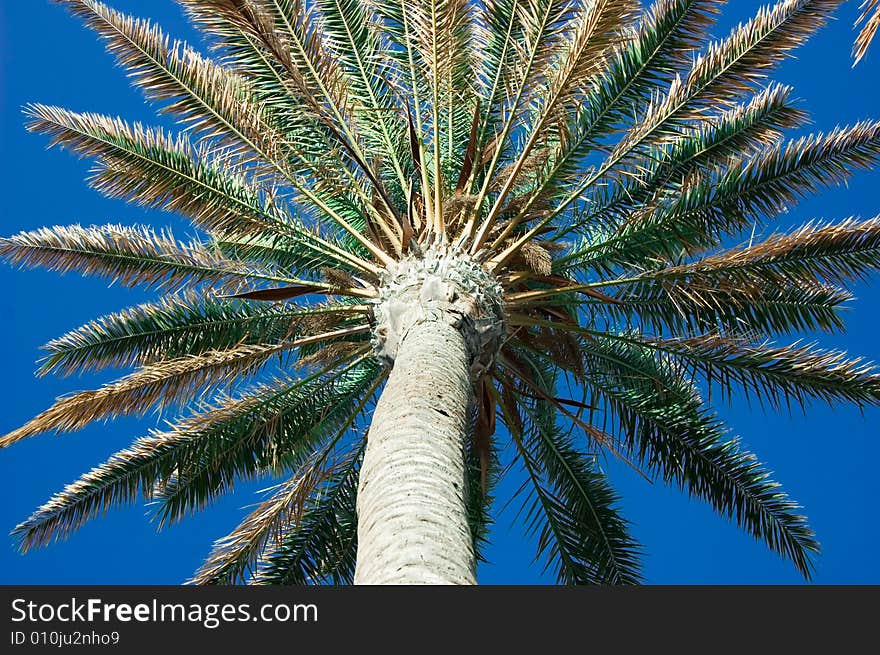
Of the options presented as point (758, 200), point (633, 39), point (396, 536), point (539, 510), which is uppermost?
point (633, 39)

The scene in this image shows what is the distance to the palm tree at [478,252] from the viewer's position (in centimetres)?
1007

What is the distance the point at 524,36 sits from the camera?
10.4 metres

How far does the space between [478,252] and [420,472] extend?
11.6ft

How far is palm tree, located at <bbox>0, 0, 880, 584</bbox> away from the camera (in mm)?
10070

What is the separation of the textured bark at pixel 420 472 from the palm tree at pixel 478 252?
→ 1.36 metres

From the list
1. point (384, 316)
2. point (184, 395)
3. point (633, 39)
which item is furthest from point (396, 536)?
point (633, 39)

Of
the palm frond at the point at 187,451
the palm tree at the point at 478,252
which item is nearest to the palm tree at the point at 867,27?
the palm tree at the point at 478,252

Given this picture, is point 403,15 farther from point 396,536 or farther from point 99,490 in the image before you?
point 396,536

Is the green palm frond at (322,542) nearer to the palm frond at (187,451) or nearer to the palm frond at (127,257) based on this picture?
the palm frond at (187,451)

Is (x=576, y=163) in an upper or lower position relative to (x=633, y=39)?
lower

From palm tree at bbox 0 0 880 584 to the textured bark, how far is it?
136cm

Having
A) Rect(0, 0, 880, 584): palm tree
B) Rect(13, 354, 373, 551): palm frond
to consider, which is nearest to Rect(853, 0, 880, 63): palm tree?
Rect(0, 0, 880, 584): palm tree

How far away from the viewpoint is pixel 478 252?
9570 mm

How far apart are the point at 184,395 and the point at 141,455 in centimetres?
98
